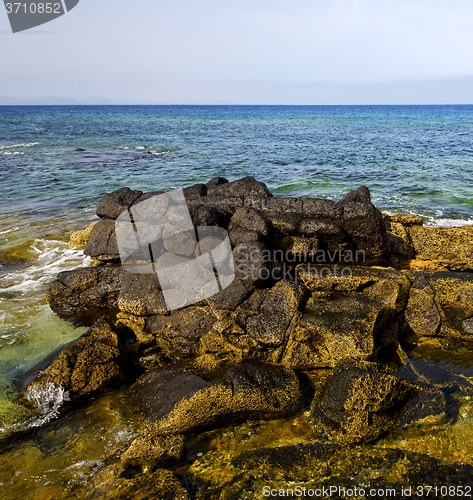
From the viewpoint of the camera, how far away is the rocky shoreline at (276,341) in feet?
12.6

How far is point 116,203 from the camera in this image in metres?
7.82

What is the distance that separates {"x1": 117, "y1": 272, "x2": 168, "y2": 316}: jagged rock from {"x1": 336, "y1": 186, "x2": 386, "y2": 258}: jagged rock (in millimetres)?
3828

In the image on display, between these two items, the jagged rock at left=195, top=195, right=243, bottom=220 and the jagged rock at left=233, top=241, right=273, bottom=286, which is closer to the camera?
the jagged rock at left=233, top=241, right=273, bottom=286

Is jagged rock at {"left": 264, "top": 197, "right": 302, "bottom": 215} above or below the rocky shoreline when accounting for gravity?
above

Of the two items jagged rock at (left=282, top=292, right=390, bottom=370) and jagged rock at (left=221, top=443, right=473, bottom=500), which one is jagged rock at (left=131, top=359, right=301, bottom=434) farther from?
jagged rock at (left=221, top=443, right=473, bottom=500)

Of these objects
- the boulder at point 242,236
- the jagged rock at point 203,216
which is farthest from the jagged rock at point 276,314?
the jagged rock at point 203,216

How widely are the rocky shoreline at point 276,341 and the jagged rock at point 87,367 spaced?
17 mm

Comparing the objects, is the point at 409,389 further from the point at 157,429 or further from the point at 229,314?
the point at 157,429

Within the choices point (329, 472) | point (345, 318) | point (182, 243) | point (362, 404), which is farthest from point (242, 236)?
point (329, 472)

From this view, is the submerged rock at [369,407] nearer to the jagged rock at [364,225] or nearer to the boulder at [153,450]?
the boulder at [153,450]

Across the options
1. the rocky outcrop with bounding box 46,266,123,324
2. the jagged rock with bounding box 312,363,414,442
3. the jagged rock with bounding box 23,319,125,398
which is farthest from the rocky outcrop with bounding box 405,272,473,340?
the rocky outcrop with bounding box 46,266,123,324

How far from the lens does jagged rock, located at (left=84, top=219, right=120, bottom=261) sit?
25.4ft

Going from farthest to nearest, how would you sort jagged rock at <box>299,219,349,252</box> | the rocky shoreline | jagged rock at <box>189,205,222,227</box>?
jagged rock at <box>299,219,349,252</box> → jagged rock at <box>189,205,222,227</box> → the rocky shoreline

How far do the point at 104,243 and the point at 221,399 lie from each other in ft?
15.2
